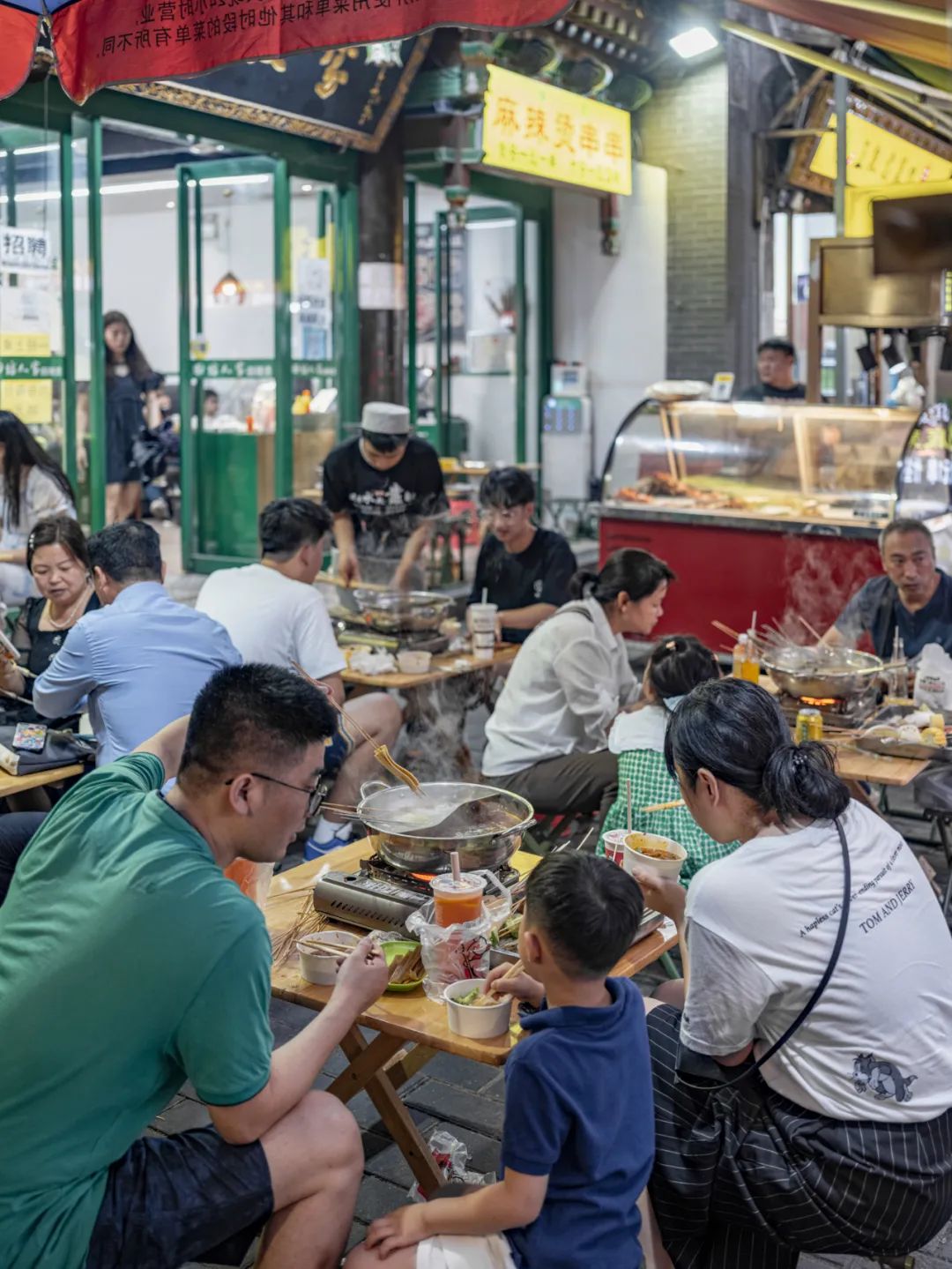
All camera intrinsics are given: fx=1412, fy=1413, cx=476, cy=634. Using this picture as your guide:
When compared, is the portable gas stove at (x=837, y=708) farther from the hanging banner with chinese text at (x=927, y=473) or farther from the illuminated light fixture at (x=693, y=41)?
the illuminated light fixture at (x=693, y=41)

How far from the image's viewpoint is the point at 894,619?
6305mm

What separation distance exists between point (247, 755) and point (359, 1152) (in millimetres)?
876

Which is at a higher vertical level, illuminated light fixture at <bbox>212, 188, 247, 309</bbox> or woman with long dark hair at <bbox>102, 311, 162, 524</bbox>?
illuminated light fixture at <bbox>212, 188, 247, 309</bbox>

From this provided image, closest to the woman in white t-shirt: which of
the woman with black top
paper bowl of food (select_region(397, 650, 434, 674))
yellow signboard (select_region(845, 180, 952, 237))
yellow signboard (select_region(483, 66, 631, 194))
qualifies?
the woman with black top

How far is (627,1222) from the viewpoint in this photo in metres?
2.74

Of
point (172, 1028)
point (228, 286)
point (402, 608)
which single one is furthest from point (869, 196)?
point (172, 1028)

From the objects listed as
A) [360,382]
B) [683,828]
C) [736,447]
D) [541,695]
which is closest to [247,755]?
[683,828]

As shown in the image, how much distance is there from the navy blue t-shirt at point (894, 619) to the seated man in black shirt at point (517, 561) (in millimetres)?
1460

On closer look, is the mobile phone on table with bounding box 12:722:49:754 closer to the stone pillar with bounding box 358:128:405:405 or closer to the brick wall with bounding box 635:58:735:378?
the stone pillar with bounding box 358:128:405:405

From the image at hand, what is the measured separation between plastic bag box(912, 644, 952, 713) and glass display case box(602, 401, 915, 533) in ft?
11.9

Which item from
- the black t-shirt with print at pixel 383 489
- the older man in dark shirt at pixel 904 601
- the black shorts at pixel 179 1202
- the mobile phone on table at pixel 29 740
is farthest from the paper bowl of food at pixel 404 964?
the black t-shirt with print at pixel 383 489

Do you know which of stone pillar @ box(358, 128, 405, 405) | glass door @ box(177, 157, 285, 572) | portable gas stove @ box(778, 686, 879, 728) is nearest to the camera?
portable gas stove @ box(778, 686, 879, 728)

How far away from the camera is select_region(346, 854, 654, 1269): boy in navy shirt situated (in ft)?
8.61

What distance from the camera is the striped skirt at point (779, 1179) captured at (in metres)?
2.84
